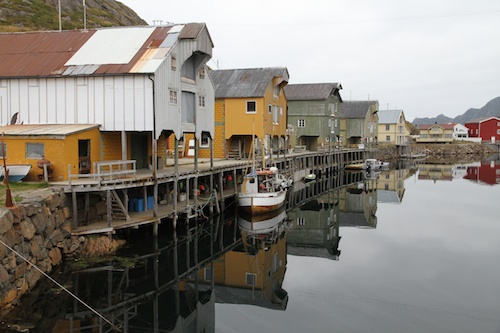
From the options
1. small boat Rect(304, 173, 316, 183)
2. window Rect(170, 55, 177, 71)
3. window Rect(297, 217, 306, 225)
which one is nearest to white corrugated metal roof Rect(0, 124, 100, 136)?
window Rect(170, 55, 177, 71)

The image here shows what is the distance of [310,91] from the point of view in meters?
65.5

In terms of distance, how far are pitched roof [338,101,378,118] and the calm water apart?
4809cm

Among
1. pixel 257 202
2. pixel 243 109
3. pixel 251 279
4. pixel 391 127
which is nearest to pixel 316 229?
pixel 257 202

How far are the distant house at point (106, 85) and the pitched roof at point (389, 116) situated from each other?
7671 centimetres

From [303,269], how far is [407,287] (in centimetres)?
487

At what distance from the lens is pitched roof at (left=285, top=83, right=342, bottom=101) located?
212 ft

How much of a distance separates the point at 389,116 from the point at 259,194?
75086 mm

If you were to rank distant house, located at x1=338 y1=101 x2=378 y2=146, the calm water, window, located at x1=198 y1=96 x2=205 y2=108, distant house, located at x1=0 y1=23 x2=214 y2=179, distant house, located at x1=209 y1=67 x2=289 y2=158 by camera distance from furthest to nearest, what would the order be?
distant house, located at x1=338 y1=101 x2=378 y2=146 < distant house, located at x1=209 y1=67 x2=289 y2=158 < window, located at x1=198 y1=96 x2=205 y2=108 < distant house, located at x1=0 y1=23 x2=214 y2=179 < the calm water

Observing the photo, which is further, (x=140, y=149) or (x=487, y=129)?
(x=487, y=129)

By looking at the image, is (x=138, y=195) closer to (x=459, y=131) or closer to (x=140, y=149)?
(x=140, y=149)

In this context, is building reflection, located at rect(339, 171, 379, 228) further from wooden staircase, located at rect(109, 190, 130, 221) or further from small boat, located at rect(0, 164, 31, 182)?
small boat, located at rect(0, 164, 31, 182)

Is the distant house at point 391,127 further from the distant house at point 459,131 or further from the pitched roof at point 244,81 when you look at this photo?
the pitched roof at point 244,81

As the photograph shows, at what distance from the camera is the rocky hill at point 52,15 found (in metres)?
73.2

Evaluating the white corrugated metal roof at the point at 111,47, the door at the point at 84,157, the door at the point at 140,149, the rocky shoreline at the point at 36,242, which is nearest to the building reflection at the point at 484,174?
the door at the point at 140,149
